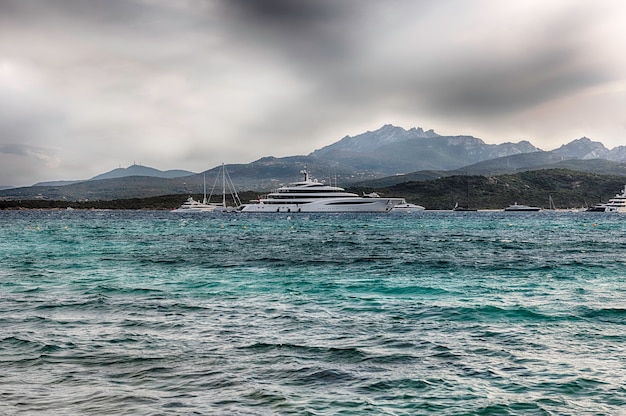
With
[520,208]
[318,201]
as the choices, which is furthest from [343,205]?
[520,208]

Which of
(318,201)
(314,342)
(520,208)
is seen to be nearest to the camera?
(314,342)

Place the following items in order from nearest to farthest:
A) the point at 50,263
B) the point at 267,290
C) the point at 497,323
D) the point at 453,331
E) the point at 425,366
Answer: the point at 425,366 → the point at 453,331 → the point at 497,323 → the point at 267,290 → the point at 50,263

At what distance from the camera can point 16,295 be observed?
761 inches

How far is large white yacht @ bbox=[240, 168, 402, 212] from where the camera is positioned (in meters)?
151

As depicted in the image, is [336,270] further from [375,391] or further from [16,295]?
[375,391]

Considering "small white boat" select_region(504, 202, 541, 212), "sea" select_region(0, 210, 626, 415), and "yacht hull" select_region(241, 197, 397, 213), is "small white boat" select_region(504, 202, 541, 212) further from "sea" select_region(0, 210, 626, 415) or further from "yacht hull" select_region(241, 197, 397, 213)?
"sea" select_region(0, 210, 626, 415)

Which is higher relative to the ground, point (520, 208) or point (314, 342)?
point (314, 342)

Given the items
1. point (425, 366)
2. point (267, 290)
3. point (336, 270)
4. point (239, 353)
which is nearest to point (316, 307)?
point (267, 290)

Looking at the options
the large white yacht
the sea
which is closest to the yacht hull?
the large white yacht

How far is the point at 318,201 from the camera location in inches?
5955

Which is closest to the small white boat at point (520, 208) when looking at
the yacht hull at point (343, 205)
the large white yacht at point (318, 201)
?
the large white yacht at point (318, 201)

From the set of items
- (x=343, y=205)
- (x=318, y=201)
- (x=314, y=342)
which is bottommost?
(x=314, y=342)

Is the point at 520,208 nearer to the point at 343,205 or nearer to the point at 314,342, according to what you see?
the point at 343,205

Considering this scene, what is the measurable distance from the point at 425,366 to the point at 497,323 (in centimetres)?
486
